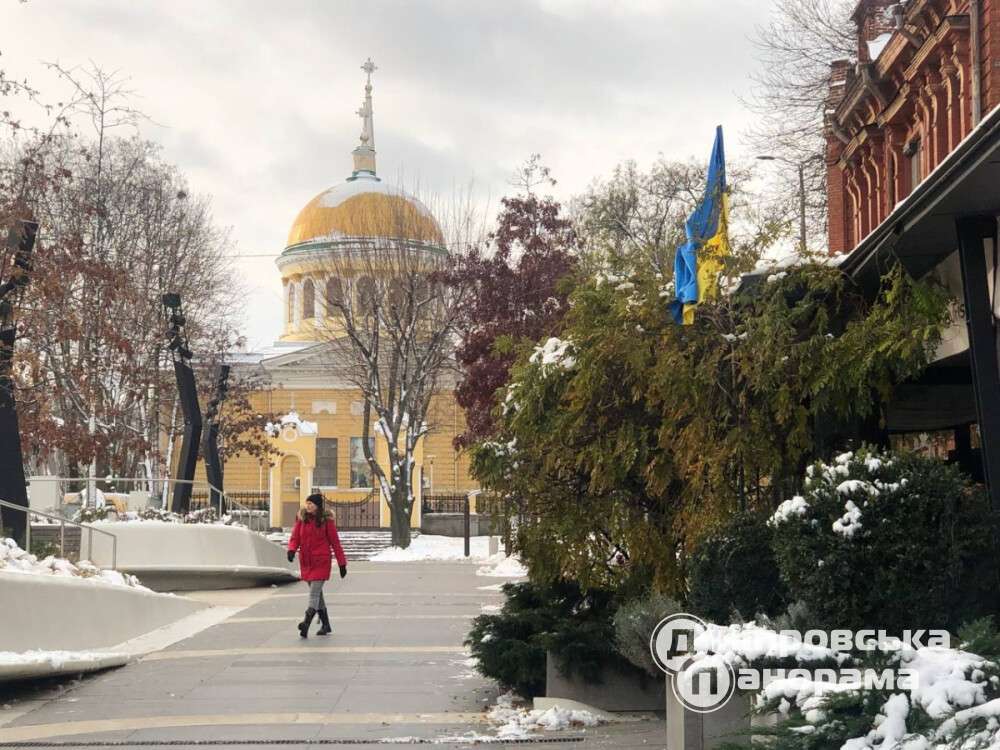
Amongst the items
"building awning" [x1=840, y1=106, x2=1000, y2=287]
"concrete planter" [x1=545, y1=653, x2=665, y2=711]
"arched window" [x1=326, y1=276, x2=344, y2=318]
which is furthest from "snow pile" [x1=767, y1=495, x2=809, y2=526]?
"arched window" [x1=326, y1=276, x2=344, y2=318]

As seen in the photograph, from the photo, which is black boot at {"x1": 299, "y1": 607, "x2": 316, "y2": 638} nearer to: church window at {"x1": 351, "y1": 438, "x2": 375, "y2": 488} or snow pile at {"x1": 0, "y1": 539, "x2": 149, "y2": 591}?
snow pile at {"x1": 0, "y1": 539, "x2": 149, "y2": 591}

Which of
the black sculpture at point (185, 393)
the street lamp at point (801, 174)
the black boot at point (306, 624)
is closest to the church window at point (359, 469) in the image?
the street lamp at point (801, 174)

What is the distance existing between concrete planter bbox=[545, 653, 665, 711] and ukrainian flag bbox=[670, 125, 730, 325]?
2.76 meters

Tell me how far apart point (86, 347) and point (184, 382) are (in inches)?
99.2

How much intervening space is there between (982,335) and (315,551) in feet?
30.5

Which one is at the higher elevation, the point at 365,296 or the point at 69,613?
the point at 365,296

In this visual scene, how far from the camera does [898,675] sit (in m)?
5.51

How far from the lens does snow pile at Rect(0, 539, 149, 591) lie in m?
13.2

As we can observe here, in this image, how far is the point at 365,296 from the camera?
41.6 metres

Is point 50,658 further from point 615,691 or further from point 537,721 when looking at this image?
point 615,691

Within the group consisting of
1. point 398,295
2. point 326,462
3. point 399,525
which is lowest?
point 399,525

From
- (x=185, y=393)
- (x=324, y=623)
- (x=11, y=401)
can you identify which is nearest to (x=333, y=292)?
(x=185, y=393)

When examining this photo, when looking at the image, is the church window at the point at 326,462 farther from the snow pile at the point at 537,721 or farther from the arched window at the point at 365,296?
the snow pile at the point at 537,721

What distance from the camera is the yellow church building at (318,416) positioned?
5234 centimetres
